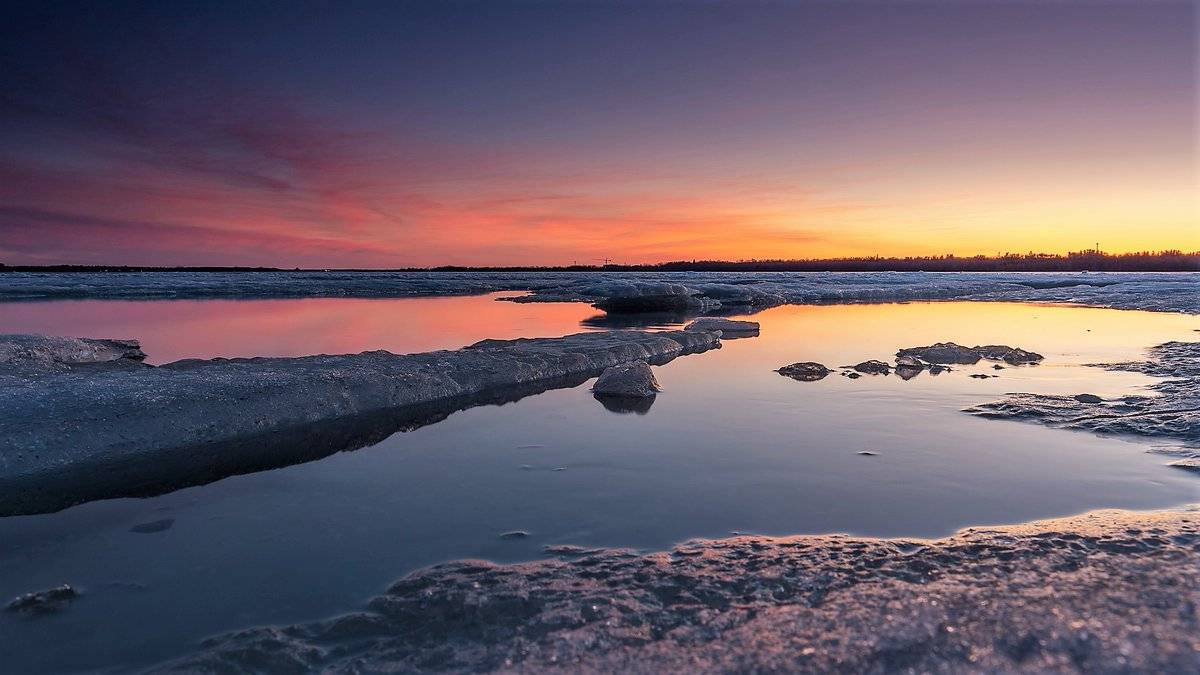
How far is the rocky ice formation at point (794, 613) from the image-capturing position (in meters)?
1.80

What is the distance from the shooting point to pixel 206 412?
4.70 metres

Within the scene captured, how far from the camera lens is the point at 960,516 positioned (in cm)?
296

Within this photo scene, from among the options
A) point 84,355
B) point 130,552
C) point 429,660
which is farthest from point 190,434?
point 84,355

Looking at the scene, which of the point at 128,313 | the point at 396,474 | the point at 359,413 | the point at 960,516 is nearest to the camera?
the point at 960,516

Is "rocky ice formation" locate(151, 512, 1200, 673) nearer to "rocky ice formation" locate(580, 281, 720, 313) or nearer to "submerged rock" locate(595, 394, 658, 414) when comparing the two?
"submerged rock" locate(595, 394, 658, 414)

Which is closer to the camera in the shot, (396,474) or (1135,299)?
(396,474)

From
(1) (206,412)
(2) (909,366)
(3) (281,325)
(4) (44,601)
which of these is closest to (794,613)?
(4) (44,601)

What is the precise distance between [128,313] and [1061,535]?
67.8ft

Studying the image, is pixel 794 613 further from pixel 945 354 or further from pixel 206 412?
pixel 945 354

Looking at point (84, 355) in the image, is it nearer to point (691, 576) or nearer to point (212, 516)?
point (212, 516)

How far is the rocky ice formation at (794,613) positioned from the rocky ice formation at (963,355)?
5787 millimetres

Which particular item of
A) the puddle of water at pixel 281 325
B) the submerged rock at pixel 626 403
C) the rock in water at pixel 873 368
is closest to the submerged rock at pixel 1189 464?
the submerged rock at pixel 626 403

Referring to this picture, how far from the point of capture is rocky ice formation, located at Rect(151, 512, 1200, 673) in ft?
5.91

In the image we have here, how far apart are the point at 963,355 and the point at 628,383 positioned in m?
4.71
